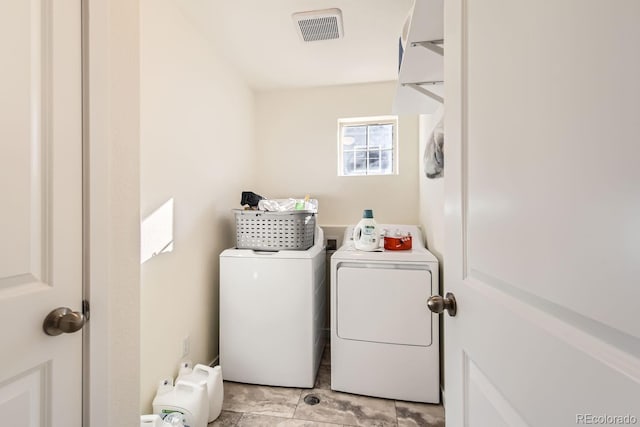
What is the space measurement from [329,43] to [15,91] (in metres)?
1.84

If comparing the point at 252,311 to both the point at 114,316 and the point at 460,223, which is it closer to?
the point at 114,316

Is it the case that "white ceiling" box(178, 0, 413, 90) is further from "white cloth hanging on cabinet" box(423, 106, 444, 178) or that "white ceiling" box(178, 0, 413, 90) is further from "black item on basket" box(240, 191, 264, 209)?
"black item on basket" box(240, 191, 264, 209)

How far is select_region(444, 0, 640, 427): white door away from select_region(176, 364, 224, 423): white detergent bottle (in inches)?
53.0

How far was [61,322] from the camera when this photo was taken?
653mm

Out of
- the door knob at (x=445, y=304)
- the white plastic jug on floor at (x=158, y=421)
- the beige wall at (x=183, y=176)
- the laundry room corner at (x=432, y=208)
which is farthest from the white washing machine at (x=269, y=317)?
the door knob at (x=445, y=304)

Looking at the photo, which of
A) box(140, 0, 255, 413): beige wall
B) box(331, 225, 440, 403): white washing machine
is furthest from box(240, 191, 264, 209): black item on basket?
box(331, 225, 440, 403): white washing machine

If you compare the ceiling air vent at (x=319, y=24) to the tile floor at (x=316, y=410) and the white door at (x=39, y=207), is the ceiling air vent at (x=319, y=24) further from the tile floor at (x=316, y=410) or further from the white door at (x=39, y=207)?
the tile floor at (x=316, y=410)

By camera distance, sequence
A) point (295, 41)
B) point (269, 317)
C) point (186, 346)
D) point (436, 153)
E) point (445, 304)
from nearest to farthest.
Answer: point (445, 304) < point (436, 153) < point (186, 346) < point (269, 317) < point (295, 41)

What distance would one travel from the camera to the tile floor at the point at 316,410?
154 cm

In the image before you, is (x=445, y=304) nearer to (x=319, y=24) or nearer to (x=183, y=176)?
(x=183, y=176)

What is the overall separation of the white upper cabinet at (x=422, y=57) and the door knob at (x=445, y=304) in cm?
96

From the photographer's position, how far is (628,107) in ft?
0.99

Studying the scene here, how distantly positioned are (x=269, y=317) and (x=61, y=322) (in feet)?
4.23

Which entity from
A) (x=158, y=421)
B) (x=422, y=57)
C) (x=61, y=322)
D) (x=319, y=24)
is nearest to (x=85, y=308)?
(x=61, y=322)
